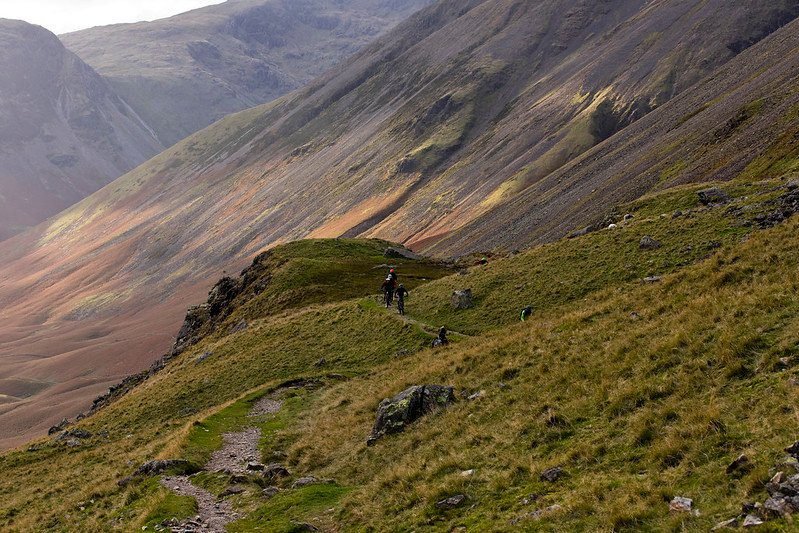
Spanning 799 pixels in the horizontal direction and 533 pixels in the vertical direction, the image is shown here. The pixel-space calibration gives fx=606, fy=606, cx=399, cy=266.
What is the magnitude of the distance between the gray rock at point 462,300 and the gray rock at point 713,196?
65.1ft

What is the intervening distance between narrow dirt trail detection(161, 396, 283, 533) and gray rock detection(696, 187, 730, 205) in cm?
3557

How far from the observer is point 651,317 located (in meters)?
22.3

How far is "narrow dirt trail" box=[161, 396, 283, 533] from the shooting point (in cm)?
1873

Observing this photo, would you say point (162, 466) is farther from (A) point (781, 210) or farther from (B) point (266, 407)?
(A) point (781, 210)

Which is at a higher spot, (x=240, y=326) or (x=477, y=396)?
(x=477, y=396)

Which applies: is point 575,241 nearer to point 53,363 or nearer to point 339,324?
point 339,324

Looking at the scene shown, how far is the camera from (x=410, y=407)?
22734mm

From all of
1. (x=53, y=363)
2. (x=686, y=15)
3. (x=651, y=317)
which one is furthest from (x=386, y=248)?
(x=686, y=15)

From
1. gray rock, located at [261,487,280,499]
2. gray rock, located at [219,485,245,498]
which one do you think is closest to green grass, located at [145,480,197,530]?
gray rock, located at [219,485,245,498]

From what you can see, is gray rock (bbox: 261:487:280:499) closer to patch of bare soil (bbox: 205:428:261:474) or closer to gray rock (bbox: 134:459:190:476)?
patch of bare soil (bbox: 205:428:261:474)

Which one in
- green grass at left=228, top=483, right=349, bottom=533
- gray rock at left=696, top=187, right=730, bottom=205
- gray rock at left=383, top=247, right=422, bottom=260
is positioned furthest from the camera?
gray rock at left=383, top=247, right=422, bottom=260

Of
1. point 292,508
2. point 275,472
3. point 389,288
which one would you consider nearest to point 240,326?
point 389,288

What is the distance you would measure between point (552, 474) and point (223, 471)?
14904mm

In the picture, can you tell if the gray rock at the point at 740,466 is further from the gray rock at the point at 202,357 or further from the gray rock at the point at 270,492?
the gray rock at the point at 202,357
